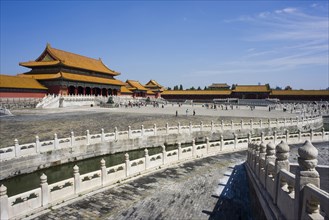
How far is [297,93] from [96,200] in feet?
226

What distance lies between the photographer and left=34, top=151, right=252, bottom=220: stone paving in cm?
877

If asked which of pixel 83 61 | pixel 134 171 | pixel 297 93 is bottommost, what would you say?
pixel 134 171

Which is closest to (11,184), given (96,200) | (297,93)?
(96,200)

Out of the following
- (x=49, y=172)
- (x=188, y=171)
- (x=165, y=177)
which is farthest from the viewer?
(x=49, y=172)

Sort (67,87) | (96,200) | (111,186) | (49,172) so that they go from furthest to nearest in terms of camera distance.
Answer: (67,87)
(49,172)
(111,186)
(96,200)

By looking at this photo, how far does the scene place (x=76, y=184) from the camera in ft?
33.7

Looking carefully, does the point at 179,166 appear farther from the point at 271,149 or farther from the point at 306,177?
the point at 306,177

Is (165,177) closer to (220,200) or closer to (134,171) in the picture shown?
(134,171)

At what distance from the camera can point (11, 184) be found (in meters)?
14.6

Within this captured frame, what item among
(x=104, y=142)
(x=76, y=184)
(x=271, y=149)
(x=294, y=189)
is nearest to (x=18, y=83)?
(x=104, y=142)

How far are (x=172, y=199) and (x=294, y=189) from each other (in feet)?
18.9

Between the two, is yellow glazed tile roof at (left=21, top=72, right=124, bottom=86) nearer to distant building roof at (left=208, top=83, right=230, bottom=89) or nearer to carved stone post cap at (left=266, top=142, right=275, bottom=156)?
carved stone post cap at (left=266, top=142, right=275, bottom=156)

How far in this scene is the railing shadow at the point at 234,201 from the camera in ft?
28.9

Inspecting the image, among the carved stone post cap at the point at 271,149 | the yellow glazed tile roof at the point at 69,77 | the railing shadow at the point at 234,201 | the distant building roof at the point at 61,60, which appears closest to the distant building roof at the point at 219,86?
the distant building roof at the point at 61,60
